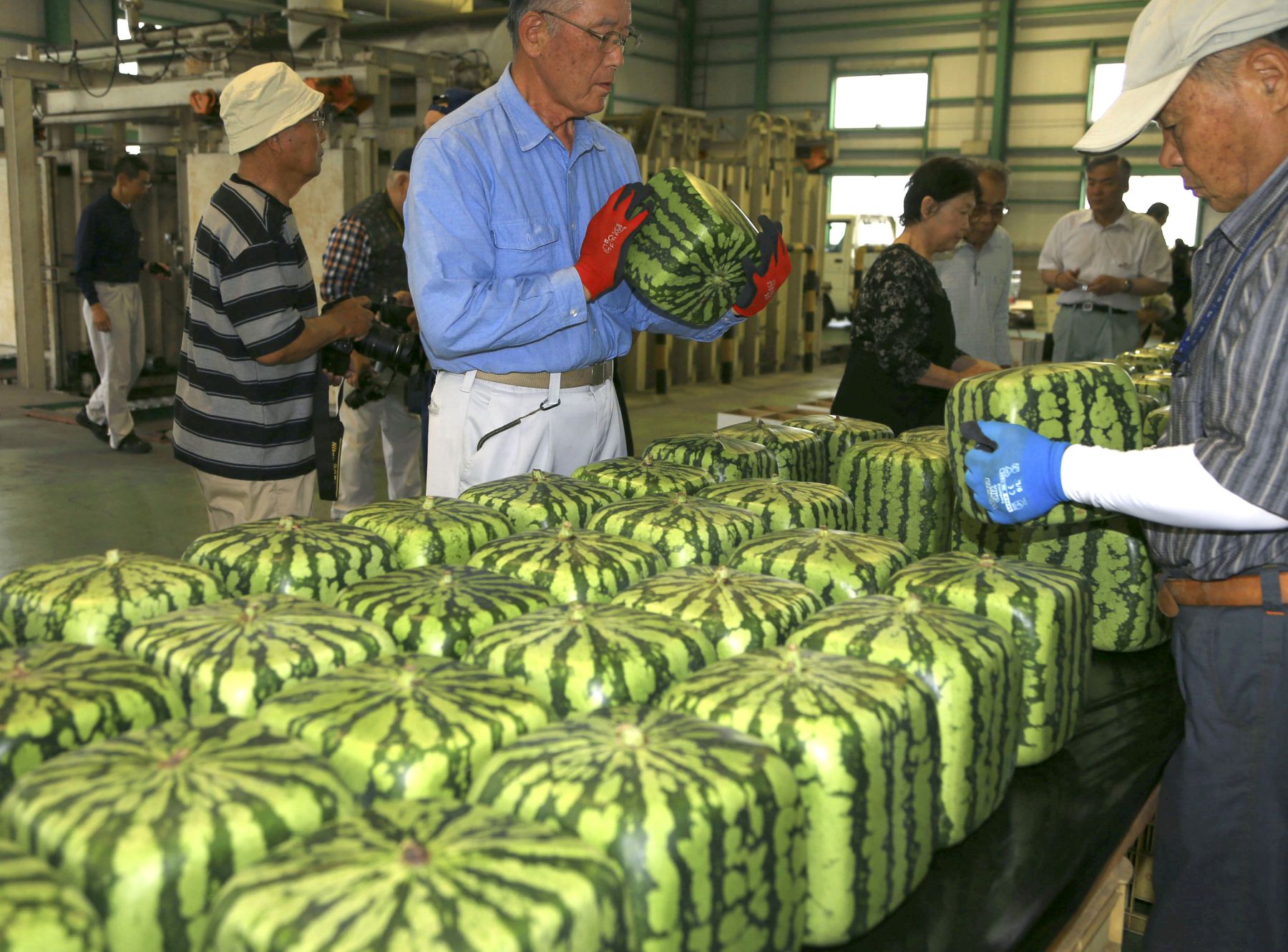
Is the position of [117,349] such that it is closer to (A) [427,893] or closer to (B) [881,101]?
(A) [427,893]

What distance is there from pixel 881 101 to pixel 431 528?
22324mm

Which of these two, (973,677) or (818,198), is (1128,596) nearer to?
(973,677)

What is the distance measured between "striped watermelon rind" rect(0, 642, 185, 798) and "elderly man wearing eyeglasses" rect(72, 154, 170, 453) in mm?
7685

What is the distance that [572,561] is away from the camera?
5.16 ft

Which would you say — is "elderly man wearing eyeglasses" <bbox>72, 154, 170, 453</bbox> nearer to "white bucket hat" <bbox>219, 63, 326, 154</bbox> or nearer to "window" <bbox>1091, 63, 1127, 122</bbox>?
"white bucket hat" <bbox>219, 63, 326, 154</bbox>

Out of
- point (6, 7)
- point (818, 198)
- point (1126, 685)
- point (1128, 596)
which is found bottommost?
point (1126, 685)

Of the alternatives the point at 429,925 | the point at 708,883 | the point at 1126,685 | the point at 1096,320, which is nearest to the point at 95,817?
the point at 429,925

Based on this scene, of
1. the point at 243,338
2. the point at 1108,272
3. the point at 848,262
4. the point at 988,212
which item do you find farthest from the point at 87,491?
the point at 848,262

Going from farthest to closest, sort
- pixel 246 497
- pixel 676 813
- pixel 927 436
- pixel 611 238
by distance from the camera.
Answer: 1. pixel 246 497
2. pixel 927 436
3. pixel 611 238
4. pixel 676 813

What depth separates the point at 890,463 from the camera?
2318 mm

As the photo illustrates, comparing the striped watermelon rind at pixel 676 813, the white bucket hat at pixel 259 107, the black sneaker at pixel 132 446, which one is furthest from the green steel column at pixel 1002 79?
the striped watermelon rind at pixel 676 813

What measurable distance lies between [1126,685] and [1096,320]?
16.5ft

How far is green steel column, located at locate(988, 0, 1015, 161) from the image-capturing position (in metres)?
19.9

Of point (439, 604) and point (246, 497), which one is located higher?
point (439, 604)
